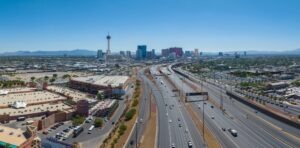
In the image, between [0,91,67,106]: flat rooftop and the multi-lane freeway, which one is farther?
[0,91,67,106]: flat rooftop

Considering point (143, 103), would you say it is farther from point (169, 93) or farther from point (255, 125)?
point (255, 125)

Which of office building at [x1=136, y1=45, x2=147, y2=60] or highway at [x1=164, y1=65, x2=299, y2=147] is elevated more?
office building at [x1=136, y1=45, x2=147, y2=60]

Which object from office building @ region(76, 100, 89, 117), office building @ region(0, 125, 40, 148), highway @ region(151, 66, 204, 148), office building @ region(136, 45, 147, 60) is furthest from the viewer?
office building @ region(136, 45, 147, 60)

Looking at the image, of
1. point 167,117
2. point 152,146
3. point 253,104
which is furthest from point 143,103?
point 152,146

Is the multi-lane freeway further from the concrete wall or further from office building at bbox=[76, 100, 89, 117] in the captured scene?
the concrete wall

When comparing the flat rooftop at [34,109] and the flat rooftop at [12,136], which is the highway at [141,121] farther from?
the flat rooftop at [34,109]

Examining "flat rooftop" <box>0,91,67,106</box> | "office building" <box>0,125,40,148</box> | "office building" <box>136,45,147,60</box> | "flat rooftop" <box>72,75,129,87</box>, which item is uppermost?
"office building" <box>136,45,147,60</box>

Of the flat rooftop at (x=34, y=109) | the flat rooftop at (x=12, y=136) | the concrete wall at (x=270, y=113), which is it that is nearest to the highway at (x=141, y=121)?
the flat rooftop at (x=12, y=136)

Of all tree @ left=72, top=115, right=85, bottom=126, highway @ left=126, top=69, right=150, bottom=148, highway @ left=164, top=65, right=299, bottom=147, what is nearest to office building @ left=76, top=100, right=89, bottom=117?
tree @ left=72, top=115, right=85, bottom=126
